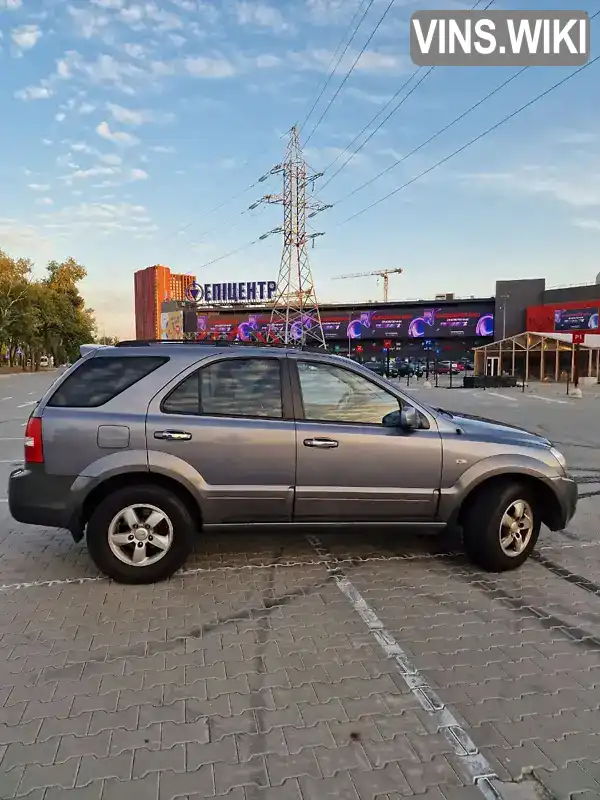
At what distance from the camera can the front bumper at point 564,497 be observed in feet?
15.4

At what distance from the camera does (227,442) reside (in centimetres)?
430

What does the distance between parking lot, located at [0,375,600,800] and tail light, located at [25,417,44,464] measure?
103 cm

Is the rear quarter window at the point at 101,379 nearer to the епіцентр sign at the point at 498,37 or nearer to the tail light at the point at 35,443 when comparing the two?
the tail light at the point at 35,443

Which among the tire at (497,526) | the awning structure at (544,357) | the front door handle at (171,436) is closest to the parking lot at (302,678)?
the tire at (497,526)

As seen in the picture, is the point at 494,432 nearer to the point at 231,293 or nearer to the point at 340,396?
the point at 340,396

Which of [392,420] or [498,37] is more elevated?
[498,37]

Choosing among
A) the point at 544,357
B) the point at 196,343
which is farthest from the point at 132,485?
the point at 544,357

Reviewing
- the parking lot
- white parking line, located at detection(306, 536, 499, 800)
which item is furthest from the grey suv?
white parking line, located at detection(306, 536, 499, 800)

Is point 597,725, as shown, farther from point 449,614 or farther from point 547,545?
point 547,545

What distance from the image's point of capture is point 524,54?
1021 centimetres

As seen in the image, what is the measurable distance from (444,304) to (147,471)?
91.3 meters

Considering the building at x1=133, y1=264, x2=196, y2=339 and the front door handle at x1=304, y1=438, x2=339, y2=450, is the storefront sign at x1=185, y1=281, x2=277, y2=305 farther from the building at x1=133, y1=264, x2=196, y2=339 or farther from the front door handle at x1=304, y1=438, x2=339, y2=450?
the front door handle at x1=304, y1=438, x2=339, y2=450

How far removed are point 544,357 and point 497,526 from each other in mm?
42681

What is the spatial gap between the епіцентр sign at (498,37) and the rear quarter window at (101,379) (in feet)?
28.4
